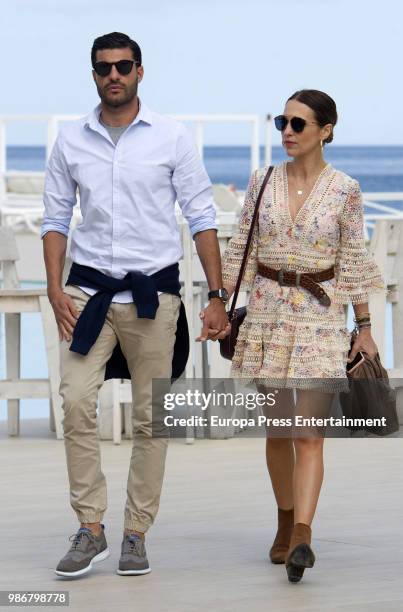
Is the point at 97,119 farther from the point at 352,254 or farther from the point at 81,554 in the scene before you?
the point at 81,554

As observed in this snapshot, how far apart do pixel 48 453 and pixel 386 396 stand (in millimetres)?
3113

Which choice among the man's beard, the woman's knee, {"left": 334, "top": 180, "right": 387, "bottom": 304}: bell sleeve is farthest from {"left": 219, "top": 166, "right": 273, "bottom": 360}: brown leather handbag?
the man's beard

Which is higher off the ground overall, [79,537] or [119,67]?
[119,67]

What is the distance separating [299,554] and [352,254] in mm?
938

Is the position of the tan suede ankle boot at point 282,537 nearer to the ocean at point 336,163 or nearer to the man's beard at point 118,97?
the man's beard at point 118,97

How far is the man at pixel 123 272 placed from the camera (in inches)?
194

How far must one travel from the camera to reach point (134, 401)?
508cm

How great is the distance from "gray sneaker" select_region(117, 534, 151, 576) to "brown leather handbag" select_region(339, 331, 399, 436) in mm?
772

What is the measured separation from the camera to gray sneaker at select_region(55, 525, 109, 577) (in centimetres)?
490

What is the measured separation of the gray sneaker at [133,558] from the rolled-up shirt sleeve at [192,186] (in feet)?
3.30

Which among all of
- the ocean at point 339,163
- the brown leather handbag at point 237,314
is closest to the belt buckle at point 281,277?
the brown leather handbag at point 237,314

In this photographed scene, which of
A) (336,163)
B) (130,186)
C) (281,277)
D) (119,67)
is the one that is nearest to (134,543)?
(281,277)

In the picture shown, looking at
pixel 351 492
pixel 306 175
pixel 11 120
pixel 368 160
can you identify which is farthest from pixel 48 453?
pixel 368 160

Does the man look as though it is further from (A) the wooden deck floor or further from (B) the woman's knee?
(B) the woman's knee
